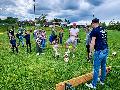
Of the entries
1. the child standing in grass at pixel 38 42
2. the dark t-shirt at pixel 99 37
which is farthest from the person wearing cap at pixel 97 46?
the child standing in grass at pixel 38 42

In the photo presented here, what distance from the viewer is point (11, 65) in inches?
802

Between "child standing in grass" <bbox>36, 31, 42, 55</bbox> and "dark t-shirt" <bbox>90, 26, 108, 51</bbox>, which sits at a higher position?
"dark t-shirt" <bbox>90, 26, 108, 51</bbox>

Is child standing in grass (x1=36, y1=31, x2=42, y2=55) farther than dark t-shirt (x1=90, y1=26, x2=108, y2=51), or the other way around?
child standing in grass (x1=36, y1=31, x2=42, y2=55)

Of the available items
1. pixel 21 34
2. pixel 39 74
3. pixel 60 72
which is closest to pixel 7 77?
pixel 39 74

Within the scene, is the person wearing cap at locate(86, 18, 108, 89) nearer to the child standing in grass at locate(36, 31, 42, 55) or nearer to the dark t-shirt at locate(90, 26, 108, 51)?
the dark t-shirt at locate(90, 26, 108, 51)

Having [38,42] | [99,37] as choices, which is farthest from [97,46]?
[38,42]

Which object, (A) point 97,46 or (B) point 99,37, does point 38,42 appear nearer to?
(A) point 97,46

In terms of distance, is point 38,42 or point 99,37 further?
point 38,42

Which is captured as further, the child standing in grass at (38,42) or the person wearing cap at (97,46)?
the child standing in grass at (38,42)

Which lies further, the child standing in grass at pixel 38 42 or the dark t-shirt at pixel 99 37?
the child standing in grass at pixel 38 42

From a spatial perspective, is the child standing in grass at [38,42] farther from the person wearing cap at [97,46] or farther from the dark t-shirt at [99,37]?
the dark t-shirt at [99,37]

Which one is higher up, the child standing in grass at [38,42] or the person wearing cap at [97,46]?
the person wearing cap at [97,46]

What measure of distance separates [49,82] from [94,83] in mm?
2342

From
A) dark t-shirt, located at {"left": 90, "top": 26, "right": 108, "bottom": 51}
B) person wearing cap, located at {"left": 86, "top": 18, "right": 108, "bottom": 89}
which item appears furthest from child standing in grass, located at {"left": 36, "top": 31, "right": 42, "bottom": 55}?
dark t-shirt, located at {"left": 90, "top": 26, "right": 108, "bottom": 51}
